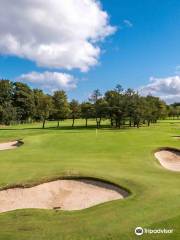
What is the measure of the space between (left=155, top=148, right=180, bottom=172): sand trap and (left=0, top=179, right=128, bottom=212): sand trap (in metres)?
9.24

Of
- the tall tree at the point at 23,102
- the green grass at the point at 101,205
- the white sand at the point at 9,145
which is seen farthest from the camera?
the tall tree at the point at 23,102

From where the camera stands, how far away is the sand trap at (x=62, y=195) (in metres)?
15.5

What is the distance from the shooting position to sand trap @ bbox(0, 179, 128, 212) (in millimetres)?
15492

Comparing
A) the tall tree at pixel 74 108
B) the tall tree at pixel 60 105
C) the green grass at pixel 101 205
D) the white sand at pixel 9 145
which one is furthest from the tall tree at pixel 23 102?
the green grass at pixel 101 205

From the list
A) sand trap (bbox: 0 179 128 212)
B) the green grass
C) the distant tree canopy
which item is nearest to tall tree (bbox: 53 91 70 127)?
the distant tree canopy

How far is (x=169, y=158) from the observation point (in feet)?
94.6

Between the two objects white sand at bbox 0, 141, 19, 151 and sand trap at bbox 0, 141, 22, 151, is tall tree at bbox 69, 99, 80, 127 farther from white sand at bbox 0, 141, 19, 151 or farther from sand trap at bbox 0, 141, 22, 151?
sand trap at bbox 0, 141, 22, 151

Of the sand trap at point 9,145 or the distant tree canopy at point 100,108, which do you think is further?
the distant tree canopy at point 100,108

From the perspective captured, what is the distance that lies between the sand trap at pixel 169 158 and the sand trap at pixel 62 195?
924cm

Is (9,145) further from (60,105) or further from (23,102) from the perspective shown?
(23,102)

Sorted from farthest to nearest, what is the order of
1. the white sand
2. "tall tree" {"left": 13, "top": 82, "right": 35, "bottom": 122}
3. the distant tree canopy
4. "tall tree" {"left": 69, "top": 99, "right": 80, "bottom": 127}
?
"tall tree" {"left": 13, "top": 82, "right": 35, "bottom": 122} → "tall tree" {"left": 69, "top": 99, "right": 80, "bottom": 127} → the distant tree canopy → the white sand

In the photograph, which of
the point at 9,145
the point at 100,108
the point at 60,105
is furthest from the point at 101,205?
the point at 60,105

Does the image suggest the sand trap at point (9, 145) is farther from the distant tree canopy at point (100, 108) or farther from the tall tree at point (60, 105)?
the tall tree at point (60, 105)

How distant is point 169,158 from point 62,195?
1475 cm
